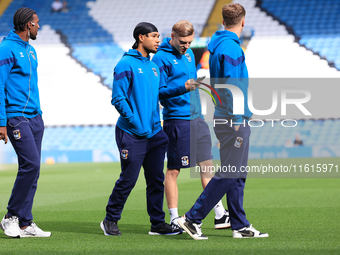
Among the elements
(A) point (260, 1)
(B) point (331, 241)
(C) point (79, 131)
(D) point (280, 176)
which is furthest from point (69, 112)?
(B) point (331, 241)

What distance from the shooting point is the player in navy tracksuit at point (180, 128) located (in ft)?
12.8

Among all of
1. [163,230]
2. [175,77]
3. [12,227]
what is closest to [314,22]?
[175,77]

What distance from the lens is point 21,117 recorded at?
3605 mm

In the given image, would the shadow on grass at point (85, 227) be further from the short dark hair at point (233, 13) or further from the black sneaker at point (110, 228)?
the short dark hair at point (233, 13)

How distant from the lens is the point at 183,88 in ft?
11.2

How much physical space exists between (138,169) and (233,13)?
140 cm

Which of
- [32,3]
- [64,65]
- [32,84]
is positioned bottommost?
[64,65]

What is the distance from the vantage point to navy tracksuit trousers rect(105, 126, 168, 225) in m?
3.60

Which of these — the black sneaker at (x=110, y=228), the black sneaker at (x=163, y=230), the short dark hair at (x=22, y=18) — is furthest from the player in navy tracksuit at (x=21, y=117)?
the black sneaker at (x=163, y=230)

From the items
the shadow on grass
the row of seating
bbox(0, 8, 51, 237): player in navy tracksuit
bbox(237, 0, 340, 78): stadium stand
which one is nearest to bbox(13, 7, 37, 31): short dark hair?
bbox(0, 8, 51, 237): player in navy tracksuit

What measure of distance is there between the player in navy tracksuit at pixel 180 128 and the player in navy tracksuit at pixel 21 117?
107 centimetres

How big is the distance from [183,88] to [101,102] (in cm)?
1663

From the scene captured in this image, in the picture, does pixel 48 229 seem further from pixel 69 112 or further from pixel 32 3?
pixel 32 3

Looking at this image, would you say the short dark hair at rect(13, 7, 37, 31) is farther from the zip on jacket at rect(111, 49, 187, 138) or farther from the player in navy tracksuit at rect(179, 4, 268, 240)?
the player in navy tracksuit at rect(179, 4, 268, 240)
